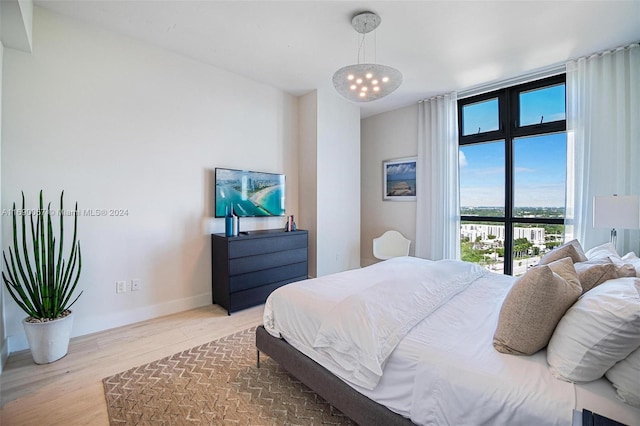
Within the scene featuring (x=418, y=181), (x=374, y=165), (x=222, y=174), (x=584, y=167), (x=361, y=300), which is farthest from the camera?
(x=374, y=165)

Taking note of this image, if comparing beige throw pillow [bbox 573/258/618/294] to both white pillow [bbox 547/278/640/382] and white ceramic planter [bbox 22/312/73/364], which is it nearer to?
white pillow [bbox 547/278/640/382]

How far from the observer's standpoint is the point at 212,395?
1.80 m

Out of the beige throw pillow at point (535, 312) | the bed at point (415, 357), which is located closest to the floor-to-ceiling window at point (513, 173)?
the bed at point (415, 357)

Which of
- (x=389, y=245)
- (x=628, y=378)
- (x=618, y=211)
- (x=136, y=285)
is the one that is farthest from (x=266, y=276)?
(x=618, y=211)

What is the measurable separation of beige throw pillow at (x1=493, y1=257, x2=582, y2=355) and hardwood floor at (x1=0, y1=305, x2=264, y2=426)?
7.14 ft

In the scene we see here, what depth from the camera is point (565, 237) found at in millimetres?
3172

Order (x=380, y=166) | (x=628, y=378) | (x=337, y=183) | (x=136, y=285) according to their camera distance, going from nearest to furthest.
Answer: (x=628, y=378), (x=136, y=285), (x=337, y=183), (x=380, y=166)

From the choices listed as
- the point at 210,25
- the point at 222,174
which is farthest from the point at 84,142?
the point at 210,25

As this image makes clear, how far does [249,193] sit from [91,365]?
2.26 metres

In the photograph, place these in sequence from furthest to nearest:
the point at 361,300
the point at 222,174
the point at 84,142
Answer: the point at 222,174 < the point at 84,142 < the point at 361,300

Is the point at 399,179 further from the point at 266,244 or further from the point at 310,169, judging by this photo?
the point at 266,244

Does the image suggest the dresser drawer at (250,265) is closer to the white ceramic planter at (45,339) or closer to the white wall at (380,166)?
the white ceramic planter at (45,339)

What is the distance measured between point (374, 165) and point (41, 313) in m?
4.70

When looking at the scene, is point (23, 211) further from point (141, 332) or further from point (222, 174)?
point (222, 174)
